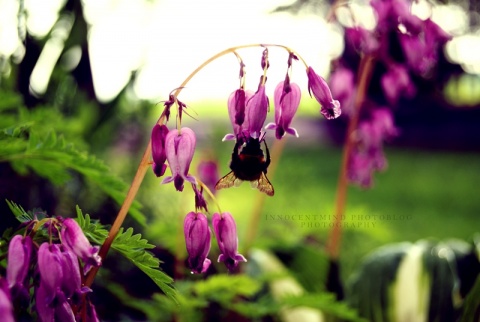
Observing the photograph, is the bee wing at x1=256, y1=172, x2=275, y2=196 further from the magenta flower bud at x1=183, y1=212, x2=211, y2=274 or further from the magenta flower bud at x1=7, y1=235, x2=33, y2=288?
the magenta flower bud at x1=7, y1=235, x2=33, y2=288

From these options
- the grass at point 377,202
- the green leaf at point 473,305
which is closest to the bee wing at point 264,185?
the green leaf at point 473,305

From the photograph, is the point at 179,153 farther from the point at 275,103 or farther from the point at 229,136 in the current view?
the point at 275,103

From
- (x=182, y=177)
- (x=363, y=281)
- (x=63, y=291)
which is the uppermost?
(x=182, y=177)

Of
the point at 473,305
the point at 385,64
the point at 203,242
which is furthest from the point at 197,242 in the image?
the point at 385,64

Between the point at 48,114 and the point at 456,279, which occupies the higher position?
the point at 48,114

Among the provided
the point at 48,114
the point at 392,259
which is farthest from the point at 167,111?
the point at 392,259

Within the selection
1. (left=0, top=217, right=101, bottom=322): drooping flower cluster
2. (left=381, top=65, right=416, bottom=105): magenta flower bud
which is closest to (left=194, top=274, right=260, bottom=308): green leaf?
(left=0, top=217, right=101, bottom=322): drooping flower cluster

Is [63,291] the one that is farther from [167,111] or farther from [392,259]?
[392,259]

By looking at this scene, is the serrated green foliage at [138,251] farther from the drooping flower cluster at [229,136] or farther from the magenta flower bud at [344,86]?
the magenta flower bud at [344,86]
